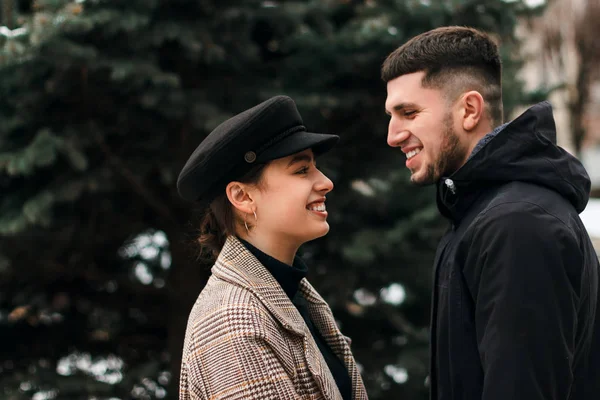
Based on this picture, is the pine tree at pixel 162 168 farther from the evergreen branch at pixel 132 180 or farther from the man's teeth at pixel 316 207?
the man's teeth at pixel 316 207

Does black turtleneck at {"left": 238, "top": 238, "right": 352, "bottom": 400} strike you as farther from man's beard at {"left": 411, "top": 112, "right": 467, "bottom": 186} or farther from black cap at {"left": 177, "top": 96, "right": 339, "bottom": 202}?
man's beard at {"left": 411, "top": 112, "right": 467, "bottom": 186}

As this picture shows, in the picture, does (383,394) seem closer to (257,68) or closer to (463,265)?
(257,68)

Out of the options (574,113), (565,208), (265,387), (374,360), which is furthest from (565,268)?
(574,113)

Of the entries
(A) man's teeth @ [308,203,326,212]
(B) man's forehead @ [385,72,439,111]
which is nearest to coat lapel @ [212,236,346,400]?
(A) man's teeth @ [308,203,326,212]

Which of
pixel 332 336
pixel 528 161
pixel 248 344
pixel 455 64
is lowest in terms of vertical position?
pixel 332 336

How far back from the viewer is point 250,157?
2.00m

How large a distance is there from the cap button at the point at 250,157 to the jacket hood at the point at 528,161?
1.85 ft

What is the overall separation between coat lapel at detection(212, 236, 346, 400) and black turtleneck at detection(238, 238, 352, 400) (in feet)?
0.17

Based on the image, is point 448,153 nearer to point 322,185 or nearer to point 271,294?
point 322,185

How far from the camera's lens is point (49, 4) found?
10.7 ft

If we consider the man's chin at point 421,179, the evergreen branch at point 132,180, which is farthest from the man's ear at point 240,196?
the evergreen branch at point 132,180

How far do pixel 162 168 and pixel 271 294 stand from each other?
7.31 ft

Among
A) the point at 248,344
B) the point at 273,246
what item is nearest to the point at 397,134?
the point at 273,246

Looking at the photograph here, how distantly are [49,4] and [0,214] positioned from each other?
1.13 m
